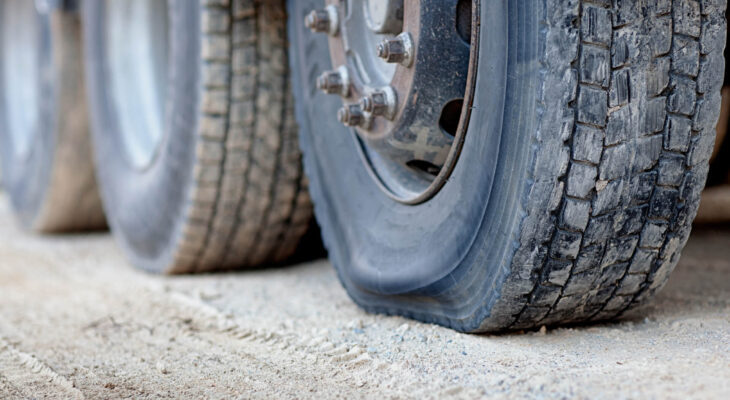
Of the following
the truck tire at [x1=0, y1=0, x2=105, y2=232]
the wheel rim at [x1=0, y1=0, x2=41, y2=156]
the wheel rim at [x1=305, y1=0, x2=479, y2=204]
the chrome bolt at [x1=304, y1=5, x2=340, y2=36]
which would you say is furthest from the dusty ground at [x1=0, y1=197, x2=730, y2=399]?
the wheel rim at [x1=0, y1=0, x2=41, y2=156]

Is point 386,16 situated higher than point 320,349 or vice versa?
point 386,16

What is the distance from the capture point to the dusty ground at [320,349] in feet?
3.76

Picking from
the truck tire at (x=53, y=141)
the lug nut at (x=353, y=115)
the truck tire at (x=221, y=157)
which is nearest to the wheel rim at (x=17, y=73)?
the truck tire at (x=53, y=141)

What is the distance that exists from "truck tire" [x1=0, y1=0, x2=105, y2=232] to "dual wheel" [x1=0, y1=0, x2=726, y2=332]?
3.75 ft

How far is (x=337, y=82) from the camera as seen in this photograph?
162cm

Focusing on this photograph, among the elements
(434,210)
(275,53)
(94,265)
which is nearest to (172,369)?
(434,210)

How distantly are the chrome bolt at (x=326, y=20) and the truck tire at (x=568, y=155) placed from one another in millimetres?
283

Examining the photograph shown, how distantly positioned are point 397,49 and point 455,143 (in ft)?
0.68

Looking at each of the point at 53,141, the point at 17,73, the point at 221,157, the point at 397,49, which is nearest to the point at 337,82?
the point at 397,49

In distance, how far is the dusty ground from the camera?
1.14m

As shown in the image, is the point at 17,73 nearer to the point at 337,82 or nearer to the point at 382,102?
the point at 337,82

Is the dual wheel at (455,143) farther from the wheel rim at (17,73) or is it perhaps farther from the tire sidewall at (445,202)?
the wheel rim at (17,73)

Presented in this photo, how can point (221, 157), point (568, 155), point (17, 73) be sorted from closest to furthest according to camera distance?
point (568, 155), point (221, 157), point (17, 73)

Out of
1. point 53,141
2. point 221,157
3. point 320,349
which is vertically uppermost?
point 221,157
